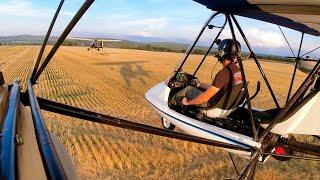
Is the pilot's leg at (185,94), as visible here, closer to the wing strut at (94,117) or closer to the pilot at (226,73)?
the pilot at (226,73)

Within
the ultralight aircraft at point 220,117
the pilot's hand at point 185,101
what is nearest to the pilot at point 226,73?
the ultralight aircraft at point 220,117

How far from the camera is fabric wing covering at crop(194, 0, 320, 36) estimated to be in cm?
472

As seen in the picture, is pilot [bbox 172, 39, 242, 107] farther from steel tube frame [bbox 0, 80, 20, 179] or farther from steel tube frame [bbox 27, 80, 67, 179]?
steel tube frame [bbox 27, 80, 67, 179]

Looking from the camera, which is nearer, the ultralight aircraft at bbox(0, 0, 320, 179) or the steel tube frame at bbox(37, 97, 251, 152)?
the ultralight aircraft at bbox(0, 0, 320, 179)

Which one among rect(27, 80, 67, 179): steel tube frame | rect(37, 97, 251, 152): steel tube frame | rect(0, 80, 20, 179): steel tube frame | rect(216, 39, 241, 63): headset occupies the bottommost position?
rect(37, 97, 251, 152): steel tube frame

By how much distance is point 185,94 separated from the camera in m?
7.98

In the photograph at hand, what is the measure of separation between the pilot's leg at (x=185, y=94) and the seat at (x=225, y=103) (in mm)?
836

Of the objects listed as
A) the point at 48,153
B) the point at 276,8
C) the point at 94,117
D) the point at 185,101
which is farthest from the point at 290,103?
the point at 48,153

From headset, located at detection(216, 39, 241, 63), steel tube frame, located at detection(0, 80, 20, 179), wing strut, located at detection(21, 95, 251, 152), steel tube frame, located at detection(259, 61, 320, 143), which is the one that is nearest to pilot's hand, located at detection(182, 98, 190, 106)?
headset, located at detection(216, 39, 241, 63)

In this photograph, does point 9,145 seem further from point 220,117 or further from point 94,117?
point 220,117

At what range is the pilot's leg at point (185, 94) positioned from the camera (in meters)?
7.92

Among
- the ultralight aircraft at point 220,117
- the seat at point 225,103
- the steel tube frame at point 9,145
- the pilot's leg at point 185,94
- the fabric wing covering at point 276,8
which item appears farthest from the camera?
the pilot's leg at point 185,94

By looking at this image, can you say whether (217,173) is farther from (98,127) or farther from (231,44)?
(98,127)

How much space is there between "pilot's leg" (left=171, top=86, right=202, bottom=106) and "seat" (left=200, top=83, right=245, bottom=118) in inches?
32.9
